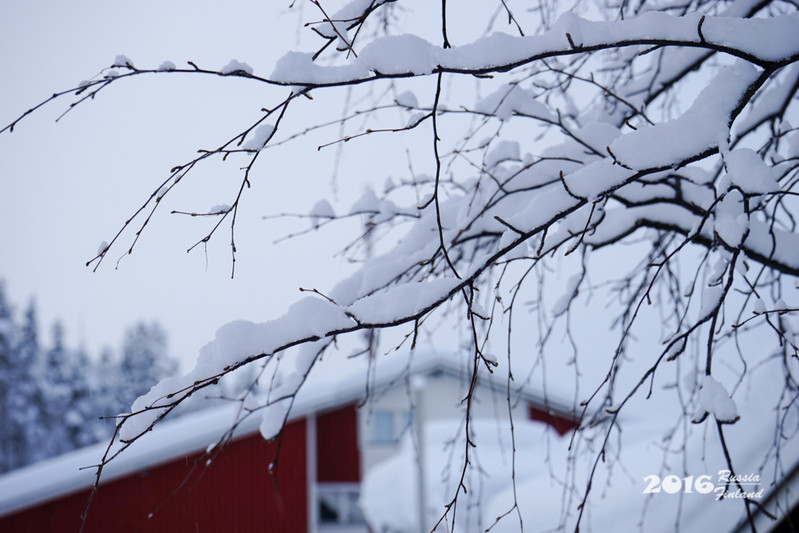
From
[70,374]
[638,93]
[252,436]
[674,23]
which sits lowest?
[252,436]

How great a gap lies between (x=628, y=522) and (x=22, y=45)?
3915 millimetres

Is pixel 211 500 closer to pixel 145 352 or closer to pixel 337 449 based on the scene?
pixel 337 449

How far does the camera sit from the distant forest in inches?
1106

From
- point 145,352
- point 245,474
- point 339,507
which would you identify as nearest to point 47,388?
point 145,352

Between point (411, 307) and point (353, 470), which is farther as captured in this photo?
point (353, 470)

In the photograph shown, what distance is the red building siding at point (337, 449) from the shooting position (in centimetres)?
1292

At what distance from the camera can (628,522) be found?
118 inches

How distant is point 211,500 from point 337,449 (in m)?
3.75

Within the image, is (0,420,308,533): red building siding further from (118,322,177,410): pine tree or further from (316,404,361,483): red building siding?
(118,322,177,410): pine tree

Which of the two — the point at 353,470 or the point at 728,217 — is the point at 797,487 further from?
the point at 353,470

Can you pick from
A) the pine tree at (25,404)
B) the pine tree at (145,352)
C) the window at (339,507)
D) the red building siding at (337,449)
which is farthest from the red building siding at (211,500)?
the pine tree at (25,404)

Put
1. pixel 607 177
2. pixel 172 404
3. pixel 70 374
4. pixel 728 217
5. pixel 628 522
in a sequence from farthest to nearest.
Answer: pixel 70 374 → pixel 628 522 → pixel 728 217 → pixel 607 177 → pixel 172 404

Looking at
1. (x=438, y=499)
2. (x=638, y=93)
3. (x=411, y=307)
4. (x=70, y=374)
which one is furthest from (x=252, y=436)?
(x=70, y=374)

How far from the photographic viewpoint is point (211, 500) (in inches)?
400
